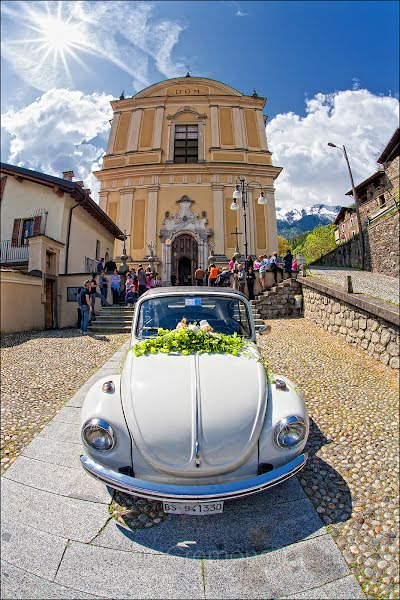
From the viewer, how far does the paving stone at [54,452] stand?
283cm

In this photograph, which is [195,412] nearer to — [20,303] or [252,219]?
[20,303]

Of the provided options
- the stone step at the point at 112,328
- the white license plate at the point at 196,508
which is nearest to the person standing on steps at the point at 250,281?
the stone step at the point at 112,328

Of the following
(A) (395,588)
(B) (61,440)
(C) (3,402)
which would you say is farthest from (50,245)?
(A) (395,588)

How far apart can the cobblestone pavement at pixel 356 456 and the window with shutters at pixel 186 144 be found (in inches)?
835

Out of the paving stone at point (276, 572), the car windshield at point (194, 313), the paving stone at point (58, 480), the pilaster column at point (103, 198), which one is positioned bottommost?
the paving stone at point (276, 572)

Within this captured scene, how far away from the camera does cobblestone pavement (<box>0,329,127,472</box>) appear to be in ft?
11.1

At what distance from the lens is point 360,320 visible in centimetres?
689

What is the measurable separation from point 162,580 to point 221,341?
1.92 metres

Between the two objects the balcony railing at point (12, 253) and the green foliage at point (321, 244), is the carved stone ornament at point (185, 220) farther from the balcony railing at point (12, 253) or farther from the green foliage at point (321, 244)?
the green foliage at point (321, 244)

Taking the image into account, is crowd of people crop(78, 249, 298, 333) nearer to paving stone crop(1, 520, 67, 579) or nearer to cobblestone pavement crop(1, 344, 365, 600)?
cobblestone pavement crop(1, 344, 365, 600)

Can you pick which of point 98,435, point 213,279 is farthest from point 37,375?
point 213,279

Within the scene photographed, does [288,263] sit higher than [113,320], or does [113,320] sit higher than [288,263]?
[288,263]

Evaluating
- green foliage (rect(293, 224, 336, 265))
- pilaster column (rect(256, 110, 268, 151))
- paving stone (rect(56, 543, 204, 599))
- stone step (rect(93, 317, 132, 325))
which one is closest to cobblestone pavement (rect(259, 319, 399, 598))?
paving stone (rect(56, 543, 204, 599))

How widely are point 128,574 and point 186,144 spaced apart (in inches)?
1022
